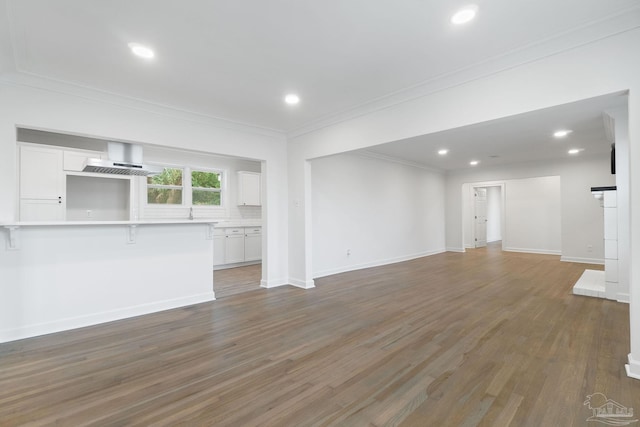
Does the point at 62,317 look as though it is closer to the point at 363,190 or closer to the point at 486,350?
the point at 486,350

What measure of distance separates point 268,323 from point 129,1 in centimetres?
310

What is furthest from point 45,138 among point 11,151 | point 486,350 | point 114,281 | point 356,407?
point 486,350

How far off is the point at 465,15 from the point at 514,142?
444 centimetres

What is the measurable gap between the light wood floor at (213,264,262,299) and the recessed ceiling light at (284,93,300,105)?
3001mm

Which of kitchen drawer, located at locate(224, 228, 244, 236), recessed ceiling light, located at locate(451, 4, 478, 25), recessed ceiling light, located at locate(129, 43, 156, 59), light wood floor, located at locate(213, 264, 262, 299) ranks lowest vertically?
light wood floor, located at locate(213, 264, 262, 299)

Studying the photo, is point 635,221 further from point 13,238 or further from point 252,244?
point 252,244

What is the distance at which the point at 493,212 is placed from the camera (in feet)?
39.0

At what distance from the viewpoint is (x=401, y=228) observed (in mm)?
7770

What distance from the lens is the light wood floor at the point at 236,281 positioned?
15.8 ft

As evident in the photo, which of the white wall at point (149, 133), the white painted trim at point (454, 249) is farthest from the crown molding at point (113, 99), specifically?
the white painted trim at point (454, 249)

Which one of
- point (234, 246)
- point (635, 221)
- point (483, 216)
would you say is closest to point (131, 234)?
point (234, 246)

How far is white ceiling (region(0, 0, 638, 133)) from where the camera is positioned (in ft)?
7.04

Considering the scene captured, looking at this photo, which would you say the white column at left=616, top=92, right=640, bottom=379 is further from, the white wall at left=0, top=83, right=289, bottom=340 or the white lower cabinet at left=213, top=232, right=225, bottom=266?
the white lower cabinet at left=213, top=232, right=225, bottom=266

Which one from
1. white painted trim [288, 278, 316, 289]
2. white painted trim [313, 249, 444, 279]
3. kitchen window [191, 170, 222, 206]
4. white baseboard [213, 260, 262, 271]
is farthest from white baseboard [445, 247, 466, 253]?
kitchen window [191, 170, 222, 206]
